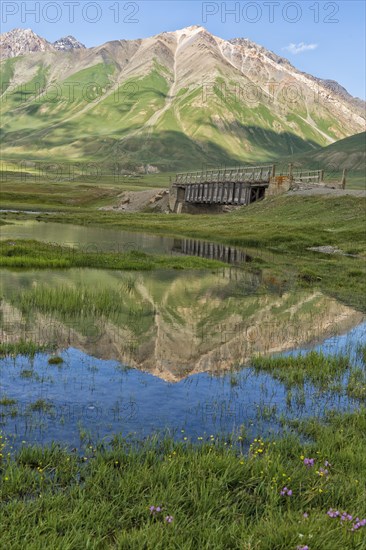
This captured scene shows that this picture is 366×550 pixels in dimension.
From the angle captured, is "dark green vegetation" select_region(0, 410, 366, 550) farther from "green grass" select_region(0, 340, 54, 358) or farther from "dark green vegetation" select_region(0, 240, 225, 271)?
"dark green vegetation" select_region(0, 240, 225, 271)

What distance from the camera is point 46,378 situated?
43.0 feet

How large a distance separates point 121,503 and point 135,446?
2.04 meters

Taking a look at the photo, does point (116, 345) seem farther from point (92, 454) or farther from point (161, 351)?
point (92, 454)

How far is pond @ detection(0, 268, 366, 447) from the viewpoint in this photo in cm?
1102

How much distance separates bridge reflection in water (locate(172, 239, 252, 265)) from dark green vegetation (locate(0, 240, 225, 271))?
3.90 metres

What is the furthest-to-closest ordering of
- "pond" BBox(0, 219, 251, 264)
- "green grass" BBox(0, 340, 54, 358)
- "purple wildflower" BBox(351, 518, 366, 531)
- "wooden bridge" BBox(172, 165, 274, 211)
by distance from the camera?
"wooden bridge" BBox(172, 165, 274, 211)
"pond" BBox(0, 219, 251, 264)
"green grass" BBox(0, 340, 54, 358)
"purple wildflower" BBox(351, 518, 366, 531)

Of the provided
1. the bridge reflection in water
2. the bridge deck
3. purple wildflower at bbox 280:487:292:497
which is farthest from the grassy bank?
purple wildflower at bbox 280:487:292:497

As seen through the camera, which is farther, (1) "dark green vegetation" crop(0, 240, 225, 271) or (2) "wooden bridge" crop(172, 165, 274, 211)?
(2) "wooden bridge" crop(172, 165, 274, 211)

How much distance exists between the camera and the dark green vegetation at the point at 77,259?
3281 cm

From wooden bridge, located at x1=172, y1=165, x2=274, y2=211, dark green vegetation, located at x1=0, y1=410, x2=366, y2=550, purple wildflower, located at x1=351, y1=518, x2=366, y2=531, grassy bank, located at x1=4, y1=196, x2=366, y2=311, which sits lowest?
grassy bank, located at x1=4, y1=196, x2=366, y2=311

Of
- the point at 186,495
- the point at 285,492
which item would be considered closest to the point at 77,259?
the point at 186,495

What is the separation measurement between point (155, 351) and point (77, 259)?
19.5m

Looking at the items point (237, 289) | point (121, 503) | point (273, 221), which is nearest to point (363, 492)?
point (121, 503)

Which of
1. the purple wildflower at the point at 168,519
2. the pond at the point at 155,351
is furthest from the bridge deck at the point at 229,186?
the purple wildflower at the point at 168,519
